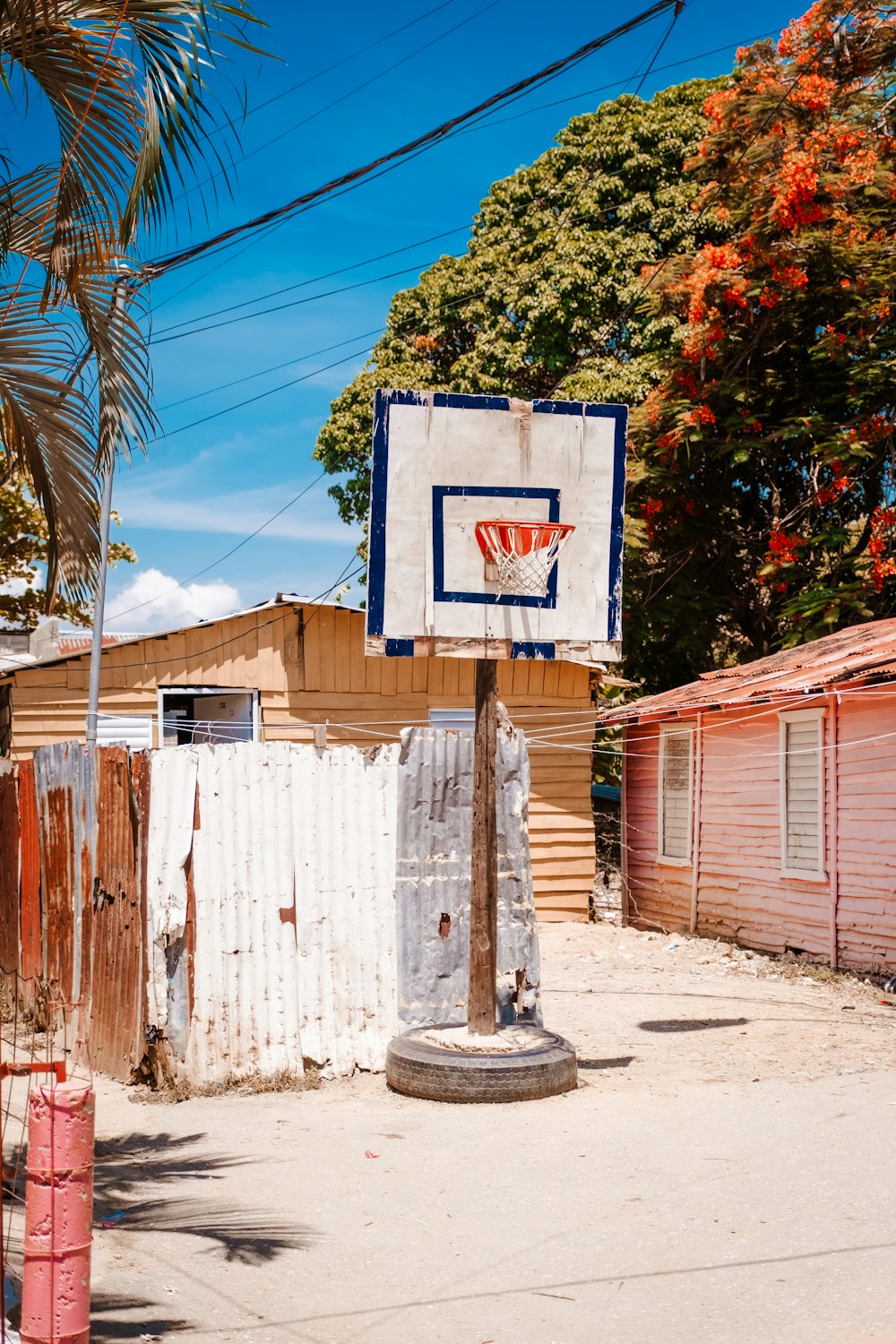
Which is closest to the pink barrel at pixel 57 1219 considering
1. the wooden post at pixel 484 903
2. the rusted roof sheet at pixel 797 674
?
the wooden post at pixel 484 903

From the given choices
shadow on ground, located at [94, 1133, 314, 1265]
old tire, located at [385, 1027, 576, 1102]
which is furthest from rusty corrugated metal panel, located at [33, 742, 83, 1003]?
old tire, located at [385, 1027, 576, 1102]

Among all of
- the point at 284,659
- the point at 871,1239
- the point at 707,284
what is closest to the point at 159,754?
the point at 871,1239

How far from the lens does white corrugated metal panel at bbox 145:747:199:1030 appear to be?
7824mm

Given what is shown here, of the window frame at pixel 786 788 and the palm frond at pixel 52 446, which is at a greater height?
the palm frond at pixel 52 446

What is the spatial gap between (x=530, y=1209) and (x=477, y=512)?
443 centimetres

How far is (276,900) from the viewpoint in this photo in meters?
8.16

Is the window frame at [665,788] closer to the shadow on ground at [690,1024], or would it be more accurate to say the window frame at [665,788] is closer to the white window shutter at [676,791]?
the white window shutter at [676,791]

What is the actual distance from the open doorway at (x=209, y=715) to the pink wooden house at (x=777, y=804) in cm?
538

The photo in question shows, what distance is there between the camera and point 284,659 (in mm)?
17281

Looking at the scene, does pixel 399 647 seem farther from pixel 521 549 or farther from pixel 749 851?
pixel 749 851

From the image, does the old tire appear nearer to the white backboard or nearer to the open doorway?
the white backboard

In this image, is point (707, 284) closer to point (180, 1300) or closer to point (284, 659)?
point (284, 659)

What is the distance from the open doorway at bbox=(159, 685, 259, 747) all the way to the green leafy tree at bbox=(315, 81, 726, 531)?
6.40m

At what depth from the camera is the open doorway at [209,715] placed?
1688 cm
